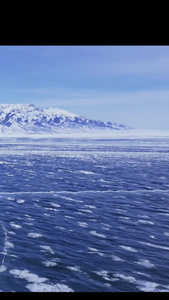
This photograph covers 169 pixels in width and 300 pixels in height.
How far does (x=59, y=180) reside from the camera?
657 inches

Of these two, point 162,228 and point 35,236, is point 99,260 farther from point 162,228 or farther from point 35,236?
point 162,228

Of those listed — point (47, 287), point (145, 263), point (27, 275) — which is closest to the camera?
point (47, 287)

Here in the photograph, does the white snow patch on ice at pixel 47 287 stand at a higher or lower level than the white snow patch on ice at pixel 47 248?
lower

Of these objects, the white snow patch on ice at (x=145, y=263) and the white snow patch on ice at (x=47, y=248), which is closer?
the white snow patch on ice at (x=145, y=263)

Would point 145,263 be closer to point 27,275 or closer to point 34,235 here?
point 27,275

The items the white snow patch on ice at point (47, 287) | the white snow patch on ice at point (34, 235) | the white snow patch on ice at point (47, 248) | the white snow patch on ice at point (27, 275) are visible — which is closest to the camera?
the white snow patch on ice at point (47, 287)

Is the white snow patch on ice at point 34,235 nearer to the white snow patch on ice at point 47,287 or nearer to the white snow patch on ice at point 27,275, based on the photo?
the white snow patch on ice at point 27,275

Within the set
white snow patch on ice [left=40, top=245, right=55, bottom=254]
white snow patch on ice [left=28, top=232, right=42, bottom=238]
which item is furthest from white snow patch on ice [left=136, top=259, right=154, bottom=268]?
white snow patch on ice [left=28, top=232, right=42, bottom=238]

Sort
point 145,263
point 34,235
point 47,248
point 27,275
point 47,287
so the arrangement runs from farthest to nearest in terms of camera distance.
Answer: point 34,235
point 47,248
point 145,263
point 27,275
point 47,287

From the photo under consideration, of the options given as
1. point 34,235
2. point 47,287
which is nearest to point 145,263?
point 47,287

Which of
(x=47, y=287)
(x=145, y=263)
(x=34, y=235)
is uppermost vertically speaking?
(x=34, y=235)

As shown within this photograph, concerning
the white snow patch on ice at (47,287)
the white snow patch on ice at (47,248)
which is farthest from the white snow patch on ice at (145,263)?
the white snow patch on ice at (47,248)

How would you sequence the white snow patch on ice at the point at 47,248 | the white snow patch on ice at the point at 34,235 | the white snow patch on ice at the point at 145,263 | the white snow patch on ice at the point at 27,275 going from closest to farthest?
the white snow patch on ice at the point at 27,275
the white snow patch on ice at the point at 145,263
the white snow patch on ice at the point at 47,248
the white snow patch on ice at the point at 34,235
